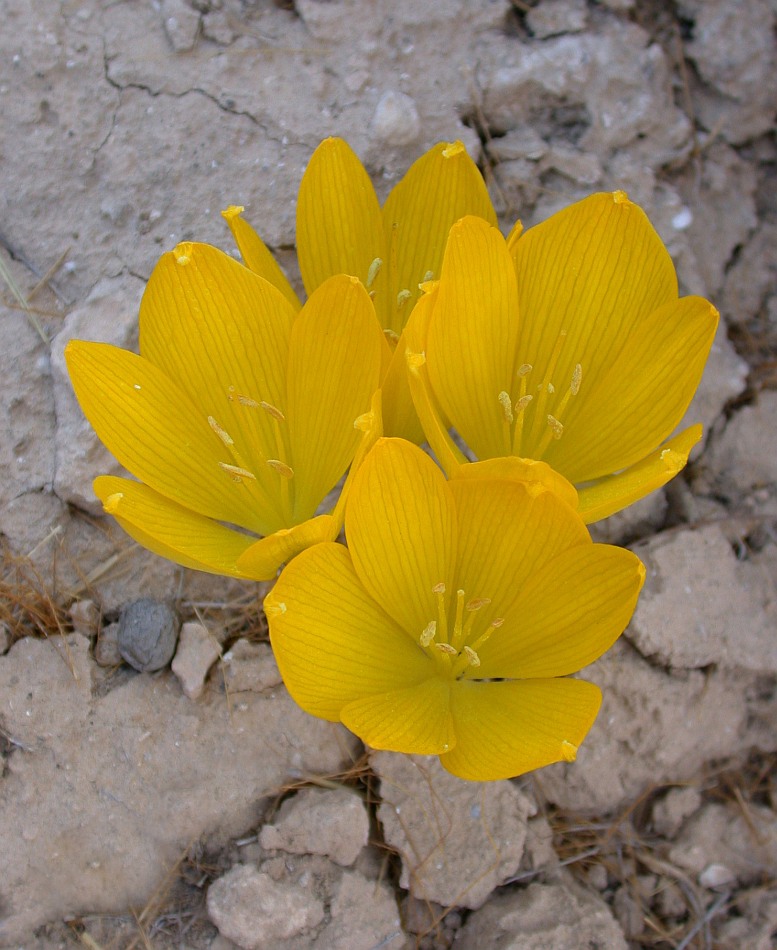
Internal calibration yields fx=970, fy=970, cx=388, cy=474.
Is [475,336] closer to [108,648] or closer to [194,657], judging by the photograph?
[194,657]

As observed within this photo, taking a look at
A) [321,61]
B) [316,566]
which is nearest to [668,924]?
[316,566]

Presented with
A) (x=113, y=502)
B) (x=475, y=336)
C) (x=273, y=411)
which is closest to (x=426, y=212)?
(x=475, y=336)

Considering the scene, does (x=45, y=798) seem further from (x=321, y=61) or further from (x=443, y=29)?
(x=443, y=29)

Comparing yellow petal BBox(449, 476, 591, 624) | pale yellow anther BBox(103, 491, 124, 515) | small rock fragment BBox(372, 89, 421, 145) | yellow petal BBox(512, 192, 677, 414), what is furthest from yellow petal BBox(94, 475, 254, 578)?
small rock fragment BBox(372, 89, 421, 145)

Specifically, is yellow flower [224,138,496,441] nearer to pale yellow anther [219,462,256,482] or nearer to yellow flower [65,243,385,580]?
yellow flower [65,243,385,580]

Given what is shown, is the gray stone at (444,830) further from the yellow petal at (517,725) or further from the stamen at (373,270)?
the stamen at (373,270)

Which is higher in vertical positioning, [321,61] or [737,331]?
[321,61]

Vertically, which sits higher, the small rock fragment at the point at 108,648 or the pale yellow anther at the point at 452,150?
the pale yellow anther at the point at 452,150

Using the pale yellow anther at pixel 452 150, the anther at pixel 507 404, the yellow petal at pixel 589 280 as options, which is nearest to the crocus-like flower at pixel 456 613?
the anther at pixel 507 404
